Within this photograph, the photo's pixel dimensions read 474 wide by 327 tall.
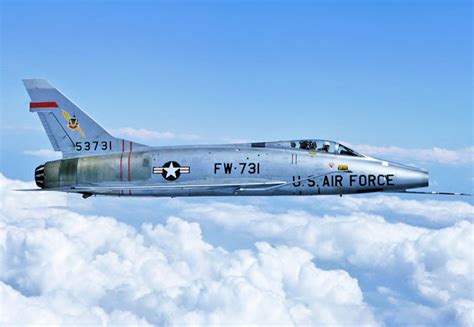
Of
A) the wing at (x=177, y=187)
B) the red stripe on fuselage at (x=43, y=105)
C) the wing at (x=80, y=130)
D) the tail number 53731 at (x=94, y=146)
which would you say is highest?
the red stripe on fuselage at (x=43, y=105)

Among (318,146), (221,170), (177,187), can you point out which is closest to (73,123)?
(177,187)

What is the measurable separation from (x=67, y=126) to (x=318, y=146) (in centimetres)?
1169

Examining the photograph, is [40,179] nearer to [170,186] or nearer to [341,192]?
[170,186]

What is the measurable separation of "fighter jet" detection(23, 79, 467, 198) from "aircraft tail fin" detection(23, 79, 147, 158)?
57mm

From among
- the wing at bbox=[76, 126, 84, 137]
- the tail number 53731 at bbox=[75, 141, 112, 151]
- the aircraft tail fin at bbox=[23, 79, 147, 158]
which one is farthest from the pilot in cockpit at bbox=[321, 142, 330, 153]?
the wing at bbox=[76, 126, 84, 137]

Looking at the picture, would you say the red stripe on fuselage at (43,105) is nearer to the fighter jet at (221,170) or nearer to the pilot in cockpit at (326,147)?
the fighter jet at (221,170)

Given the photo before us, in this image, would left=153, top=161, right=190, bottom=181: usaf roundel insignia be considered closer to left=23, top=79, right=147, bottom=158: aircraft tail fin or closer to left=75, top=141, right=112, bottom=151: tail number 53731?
left=23, top=79, right=147, bottom=158: aircraft tail fin

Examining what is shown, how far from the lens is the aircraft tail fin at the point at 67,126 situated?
72.1 feet

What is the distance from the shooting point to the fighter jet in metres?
19.6

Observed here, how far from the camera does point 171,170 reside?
66.8 ft

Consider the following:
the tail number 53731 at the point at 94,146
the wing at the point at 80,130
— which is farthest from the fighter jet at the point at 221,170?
the wing at the point at 80,130

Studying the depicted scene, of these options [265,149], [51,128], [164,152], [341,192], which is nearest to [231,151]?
[265,149]

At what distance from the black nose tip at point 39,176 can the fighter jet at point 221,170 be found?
0.15 feet

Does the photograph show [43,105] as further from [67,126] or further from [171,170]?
[171,170]
